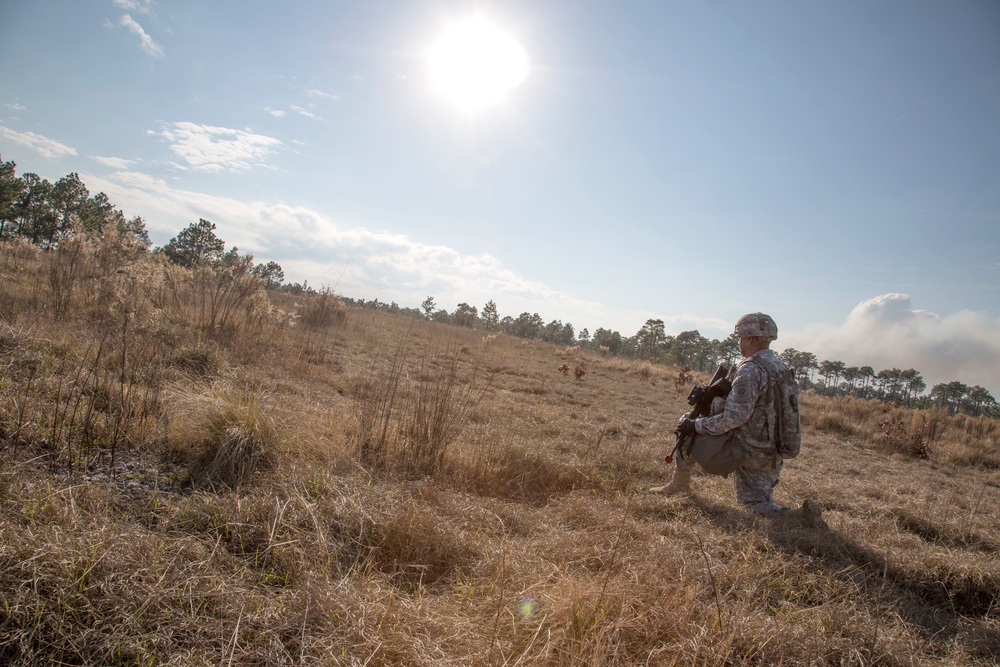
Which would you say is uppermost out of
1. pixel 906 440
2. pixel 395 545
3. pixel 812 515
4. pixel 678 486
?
pixel 906 440

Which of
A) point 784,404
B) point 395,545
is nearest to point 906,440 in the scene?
point 784,404

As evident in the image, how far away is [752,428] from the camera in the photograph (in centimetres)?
371

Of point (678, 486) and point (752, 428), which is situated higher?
point (752, 428)

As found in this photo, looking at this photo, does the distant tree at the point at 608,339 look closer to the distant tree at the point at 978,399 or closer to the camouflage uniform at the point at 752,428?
the distant tree at the point at 978,399

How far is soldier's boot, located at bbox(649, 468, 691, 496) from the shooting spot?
3.97 metres

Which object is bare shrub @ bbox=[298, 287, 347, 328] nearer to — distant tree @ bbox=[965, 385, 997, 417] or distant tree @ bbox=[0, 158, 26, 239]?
distant tree @ bbox=[0, 158, 26, 239]

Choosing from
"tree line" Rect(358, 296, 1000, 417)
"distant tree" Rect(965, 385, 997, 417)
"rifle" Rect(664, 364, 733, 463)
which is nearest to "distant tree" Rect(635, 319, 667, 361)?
"tree line" Rect(358, 296, 1000, 417)

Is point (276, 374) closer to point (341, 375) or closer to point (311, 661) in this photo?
point (341, 375)

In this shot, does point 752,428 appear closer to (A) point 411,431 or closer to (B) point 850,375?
(A) point 411,431

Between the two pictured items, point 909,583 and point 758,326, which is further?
point 758,326

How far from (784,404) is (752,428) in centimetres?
32

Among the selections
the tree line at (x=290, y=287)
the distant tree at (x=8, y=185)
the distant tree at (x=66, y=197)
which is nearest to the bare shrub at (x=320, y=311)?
the tree line at (x=290, y=287)

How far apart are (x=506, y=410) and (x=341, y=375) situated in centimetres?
257

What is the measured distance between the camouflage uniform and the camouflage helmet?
16 centimetres
